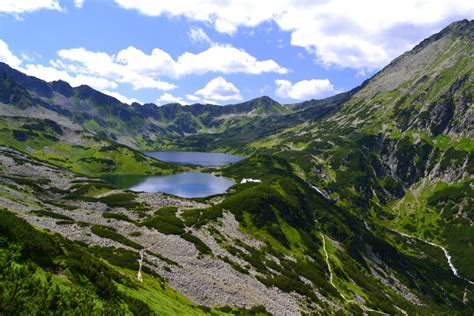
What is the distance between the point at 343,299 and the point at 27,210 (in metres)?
76.7

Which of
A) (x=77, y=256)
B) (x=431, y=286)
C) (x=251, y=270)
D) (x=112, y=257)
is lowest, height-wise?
(x=431, y=286)

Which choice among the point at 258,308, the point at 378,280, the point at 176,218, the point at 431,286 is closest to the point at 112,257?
the point at 258,308

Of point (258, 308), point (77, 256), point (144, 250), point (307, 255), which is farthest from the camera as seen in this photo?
point (307, 255)

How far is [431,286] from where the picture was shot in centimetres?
16538

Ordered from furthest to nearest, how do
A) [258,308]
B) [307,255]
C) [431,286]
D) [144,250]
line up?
1. [431,286]
2. [307,255]
3. [144,250]
4. [258,308]

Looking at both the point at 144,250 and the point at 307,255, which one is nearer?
the point at 144,250

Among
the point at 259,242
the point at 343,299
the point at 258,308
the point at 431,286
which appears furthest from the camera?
the point at 431,286

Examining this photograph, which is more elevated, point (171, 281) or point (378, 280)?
point (171, 281)

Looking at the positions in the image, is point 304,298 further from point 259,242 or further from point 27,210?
point 27,210

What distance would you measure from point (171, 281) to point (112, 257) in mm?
9778

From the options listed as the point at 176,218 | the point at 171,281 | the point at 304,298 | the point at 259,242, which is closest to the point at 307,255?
the point at 259,242

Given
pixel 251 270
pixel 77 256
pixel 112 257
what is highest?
pixel 77 256

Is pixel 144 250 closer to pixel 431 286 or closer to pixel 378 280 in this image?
pixel 378 280

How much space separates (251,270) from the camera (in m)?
82.1
